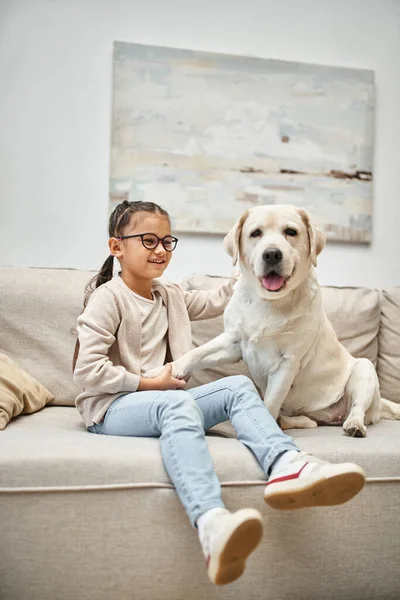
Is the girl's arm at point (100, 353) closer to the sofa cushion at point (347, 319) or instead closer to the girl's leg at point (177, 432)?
the girl's leg at point (177, 432)

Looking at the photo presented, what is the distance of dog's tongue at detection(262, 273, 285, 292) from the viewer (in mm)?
1812

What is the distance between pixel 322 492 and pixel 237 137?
2.11 m

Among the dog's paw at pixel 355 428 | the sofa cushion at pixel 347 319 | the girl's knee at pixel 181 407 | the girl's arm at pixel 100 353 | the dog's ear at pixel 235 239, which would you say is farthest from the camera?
the sofa cushion at pixel 347 319

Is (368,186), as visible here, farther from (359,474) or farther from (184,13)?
(359,474)

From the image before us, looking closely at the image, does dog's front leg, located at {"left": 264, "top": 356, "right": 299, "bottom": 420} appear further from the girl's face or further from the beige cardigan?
the girl's face

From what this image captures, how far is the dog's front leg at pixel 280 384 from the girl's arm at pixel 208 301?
0.44 metres

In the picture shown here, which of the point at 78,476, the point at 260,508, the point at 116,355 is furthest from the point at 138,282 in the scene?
the point at 260,508

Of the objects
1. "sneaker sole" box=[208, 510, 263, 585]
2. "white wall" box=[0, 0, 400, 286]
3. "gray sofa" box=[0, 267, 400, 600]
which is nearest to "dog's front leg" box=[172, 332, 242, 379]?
"gray sofa" box=[0, 267, 400, 600]

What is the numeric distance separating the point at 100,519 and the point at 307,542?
554 mm

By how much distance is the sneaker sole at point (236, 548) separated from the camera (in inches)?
47.8

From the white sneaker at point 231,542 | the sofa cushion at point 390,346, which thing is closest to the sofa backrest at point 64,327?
the sofa cushion at point 390,346

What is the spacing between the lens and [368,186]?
10.2 ft

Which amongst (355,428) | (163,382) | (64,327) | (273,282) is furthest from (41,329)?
(355,428)

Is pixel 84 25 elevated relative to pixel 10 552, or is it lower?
elevated
